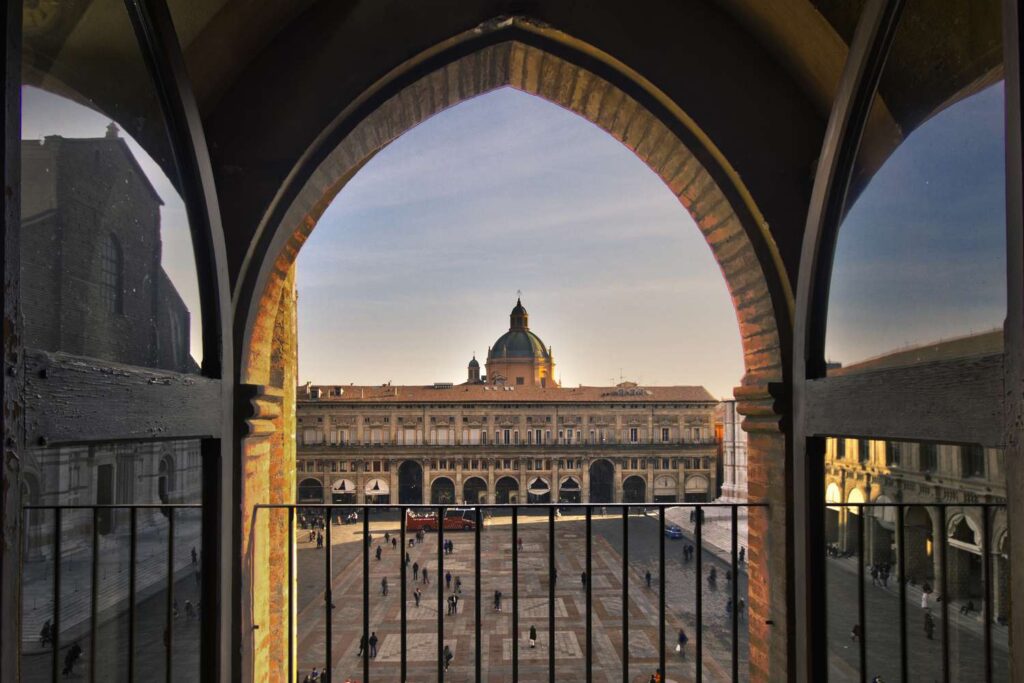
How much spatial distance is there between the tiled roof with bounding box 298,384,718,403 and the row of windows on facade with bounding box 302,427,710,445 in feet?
6.71

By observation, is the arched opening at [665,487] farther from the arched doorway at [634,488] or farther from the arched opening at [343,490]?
the arched opening at [343,490]

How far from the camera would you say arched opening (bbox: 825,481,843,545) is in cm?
273

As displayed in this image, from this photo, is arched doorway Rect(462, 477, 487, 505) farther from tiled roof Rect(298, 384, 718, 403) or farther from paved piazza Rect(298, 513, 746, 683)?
paved piazza Rect(298, 513, 746, 683)

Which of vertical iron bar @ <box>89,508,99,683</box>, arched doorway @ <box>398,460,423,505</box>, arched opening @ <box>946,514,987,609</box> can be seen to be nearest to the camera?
arched opening @ <box>946,514,987,609</box>

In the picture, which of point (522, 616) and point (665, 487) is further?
point (665, 487)

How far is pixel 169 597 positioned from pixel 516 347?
64457 mm

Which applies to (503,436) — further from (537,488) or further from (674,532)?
(674,532)

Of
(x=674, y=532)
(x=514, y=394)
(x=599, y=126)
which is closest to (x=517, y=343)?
(x=514, y=394)

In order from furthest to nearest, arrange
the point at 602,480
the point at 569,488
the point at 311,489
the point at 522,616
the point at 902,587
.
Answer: the point at 602,480
the point at 569,488
the point at 311,489
the point at 522,616
the point at 902,587

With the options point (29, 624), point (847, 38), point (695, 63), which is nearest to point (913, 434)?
point (847, 38)

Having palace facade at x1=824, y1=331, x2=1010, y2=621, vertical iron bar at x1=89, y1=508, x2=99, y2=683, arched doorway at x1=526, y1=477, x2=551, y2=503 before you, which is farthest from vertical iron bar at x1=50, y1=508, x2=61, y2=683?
arched doorway at x1=526, y1=477, x2=551, y2=503

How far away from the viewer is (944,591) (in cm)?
228

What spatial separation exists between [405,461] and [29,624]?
46577 millimetres

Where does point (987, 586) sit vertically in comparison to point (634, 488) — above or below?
above
